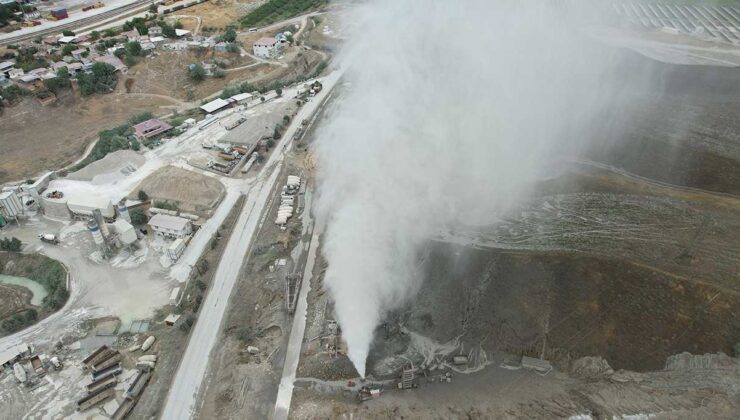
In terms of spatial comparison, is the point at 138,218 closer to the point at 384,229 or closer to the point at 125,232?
the point at 125,232

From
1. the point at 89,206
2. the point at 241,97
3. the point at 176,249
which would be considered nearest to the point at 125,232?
the point at 176,249

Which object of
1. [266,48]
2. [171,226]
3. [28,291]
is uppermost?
[266,48]

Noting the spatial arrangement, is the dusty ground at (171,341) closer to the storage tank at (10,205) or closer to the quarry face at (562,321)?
the quarry face at (562,321)

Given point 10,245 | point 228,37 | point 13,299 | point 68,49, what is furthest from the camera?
point 228,37

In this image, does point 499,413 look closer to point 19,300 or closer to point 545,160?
point 545,160

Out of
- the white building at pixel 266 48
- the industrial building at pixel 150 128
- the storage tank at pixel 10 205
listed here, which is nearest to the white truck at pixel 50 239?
the storage tank at pixel 10 205

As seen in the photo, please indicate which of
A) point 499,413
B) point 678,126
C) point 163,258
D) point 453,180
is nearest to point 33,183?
point 163,258
